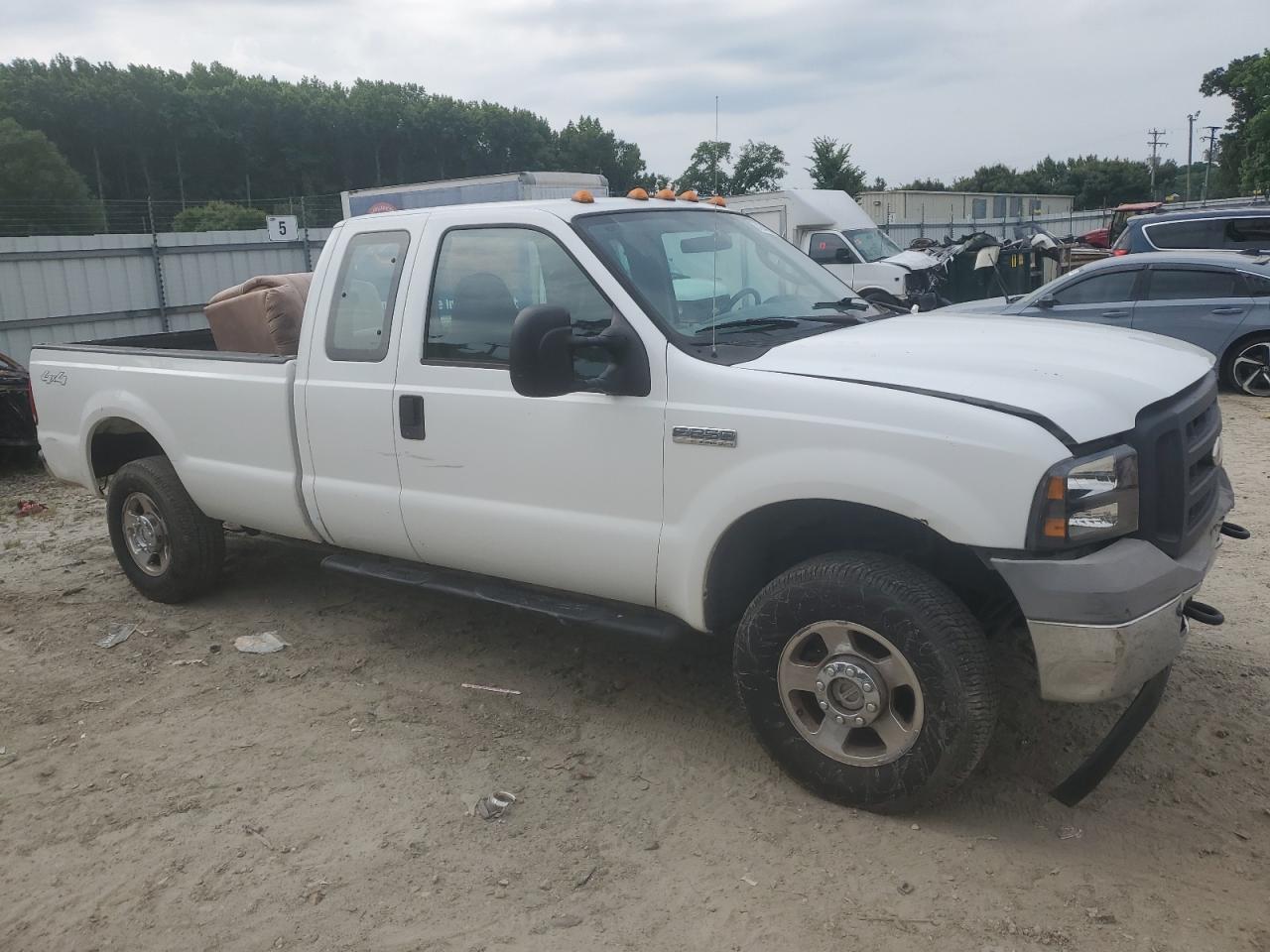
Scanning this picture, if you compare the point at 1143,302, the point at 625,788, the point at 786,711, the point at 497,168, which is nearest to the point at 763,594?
the point at 786,711

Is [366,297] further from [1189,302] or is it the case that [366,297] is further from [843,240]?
[843,240]

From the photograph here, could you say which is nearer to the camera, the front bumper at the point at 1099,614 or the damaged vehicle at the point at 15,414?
the front bumper at the point at 1099,614

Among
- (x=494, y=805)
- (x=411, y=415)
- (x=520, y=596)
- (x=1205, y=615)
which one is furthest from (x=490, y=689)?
(x=1205, y=615)

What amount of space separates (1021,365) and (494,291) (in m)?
1.98

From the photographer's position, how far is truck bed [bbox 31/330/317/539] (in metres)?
4.83

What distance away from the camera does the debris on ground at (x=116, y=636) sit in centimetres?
527

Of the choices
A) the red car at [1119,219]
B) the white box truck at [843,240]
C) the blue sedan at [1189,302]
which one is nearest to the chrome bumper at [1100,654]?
the blue sedan at [1189,302]

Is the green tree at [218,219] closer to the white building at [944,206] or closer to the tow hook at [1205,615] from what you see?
the white building at [944,206]

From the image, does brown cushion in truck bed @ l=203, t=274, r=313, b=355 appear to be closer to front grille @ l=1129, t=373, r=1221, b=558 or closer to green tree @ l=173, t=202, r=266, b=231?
front grille @ l=1129, t=373, r=1221, b=558

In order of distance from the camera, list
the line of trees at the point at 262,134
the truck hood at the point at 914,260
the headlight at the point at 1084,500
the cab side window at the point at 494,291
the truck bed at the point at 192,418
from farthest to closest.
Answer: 1. the line of trees at the point at 262,134
2. the truck hood at the point at 914,260
3. the truck bed at the point at 192,418
4. the cab side window at the point at 494,291
5. the headlight at the point at 1084,500

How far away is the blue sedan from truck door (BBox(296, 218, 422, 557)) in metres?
7.63

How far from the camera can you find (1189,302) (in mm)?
11039

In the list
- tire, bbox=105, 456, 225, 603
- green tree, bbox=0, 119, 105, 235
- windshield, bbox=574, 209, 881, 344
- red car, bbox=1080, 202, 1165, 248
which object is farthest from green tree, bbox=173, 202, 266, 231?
windshield, bbox=574, 209, 881, 344

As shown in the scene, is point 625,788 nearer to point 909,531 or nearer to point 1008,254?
point 909,531
